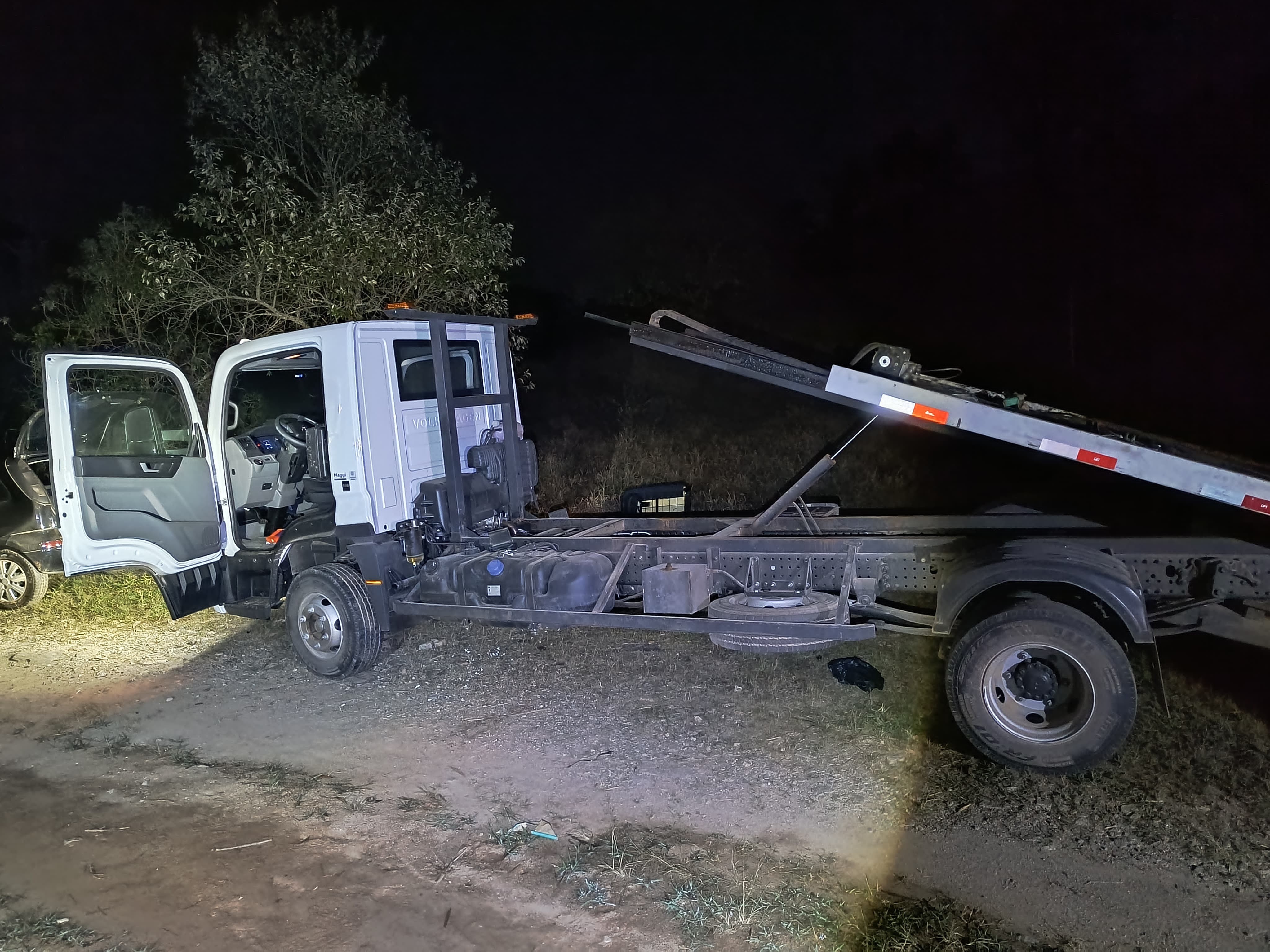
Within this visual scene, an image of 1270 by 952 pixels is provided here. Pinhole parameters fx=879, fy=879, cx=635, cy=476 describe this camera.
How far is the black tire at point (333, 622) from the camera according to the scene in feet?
21.0

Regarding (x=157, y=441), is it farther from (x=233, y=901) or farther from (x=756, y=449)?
(x=756, y=449)

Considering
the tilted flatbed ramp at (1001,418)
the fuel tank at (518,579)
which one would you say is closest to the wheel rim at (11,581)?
the fuel tank at (518,579)

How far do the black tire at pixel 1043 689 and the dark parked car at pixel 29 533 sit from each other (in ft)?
26.6

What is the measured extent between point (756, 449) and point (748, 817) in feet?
37.1

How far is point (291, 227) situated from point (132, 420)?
3.57 m

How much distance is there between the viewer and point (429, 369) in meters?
6.92

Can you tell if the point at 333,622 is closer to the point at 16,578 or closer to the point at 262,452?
the point at 262,452

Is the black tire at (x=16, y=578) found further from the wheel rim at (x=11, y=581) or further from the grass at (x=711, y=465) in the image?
the grass at (x=711, y=465)

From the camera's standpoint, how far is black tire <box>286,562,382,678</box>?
6.39 metres

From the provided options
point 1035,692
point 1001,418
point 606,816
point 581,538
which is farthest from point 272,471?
point 1035,692

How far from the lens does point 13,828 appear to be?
4.54 metres

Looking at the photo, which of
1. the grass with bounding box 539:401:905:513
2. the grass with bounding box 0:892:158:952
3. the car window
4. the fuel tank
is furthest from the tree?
the grass with bounding box 0:892:158:952

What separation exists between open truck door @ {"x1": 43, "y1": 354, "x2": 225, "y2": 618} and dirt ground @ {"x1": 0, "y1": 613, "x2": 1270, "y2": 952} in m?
1.04

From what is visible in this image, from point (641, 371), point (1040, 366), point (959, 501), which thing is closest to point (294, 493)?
point (959, 501)
